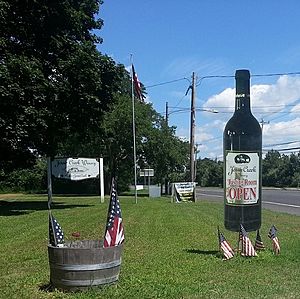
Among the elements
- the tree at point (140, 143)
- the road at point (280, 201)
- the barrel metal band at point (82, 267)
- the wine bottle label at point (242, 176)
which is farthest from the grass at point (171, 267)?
the tree at point (140, 143)

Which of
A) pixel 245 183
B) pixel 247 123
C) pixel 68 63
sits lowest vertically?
pixel 245 183

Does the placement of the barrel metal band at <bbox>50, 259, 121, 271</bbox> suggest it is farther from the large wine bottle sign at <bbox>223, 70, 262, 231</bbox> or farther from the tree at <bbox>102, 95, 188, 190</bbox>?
the tree at <bbox>102, 95, 188, 190</bbox>

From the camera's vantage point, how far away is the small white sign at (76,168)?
35.6 m

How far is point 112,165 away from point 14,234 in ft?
124

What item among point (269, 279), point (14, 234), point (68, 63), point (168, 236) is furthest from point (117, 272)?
point (68, 63)

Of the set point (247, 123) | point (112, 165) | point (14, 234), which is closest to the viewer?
point (247, 123)

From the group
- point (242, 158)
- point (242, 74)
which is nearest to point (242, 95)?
point (242, 74)

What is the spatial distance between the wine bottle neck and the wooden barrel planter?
4956mm

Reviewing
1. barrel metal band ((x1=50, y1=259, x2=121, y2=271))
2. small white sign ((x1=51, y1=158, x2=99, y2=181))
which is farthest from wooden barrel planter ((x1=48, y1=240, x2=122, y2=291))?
small white sign ((x1=51, y1=158, x2=99, y2=181))

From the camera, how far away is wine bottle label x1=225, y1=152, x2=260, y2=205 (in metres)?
11.2

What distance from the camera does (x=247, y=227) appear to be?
1138cm

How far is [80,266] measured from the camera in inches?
297

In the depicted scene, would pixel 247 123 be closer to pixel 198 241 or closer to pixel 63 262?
pixel 198 241

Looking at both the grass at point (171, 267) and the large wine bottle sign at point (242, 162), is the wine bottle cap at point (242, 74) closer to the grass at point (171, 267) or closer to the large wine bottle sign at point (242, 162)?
the large wine bottle sign at point (242, 162)
